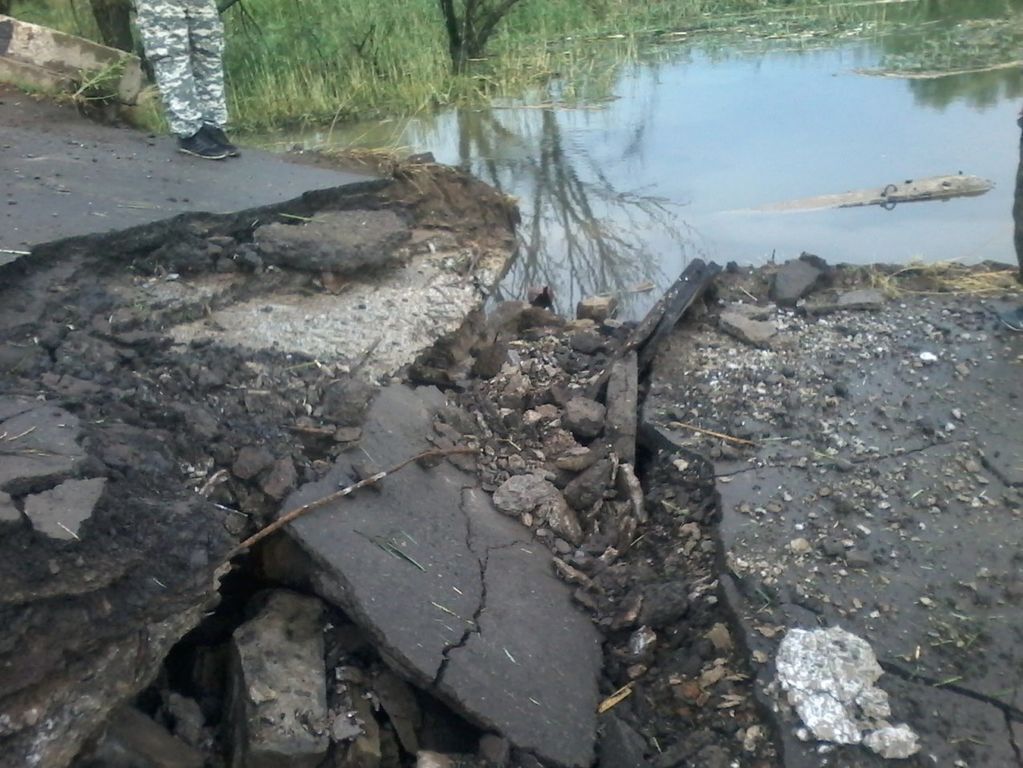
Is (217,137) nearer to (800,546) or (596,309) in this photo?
(596,309)

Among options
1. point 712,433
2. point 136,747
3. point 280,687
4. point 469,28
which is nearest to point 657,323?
point 712,433

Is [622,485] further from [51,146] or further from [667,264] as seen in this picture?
[51,146]

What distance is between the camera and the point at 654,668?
3.30 metres

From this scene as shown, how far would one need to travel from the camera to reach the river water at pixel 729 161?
6.09m

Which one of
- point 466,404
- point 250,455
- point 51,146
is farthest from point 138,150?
point 250,455

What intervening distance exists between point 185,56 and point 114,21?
433cm

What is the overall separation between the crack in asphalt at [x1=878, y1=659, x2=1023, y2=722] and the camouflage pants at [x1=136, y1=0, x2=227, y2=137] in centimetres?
465

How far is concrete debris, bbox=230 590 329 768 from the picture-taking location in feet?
9.58

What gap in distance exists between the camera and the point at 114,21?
9406 mm

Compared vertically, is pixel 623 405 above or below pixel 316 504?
below

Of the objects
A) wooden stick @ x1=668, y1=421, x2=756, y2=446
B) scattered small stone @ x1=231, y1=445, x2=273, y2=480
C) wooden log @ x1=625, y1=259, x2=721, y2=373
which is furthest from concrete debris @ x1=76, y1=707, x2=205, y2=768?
wooden log @ x1=625, y1=259, x2=721, y2=373

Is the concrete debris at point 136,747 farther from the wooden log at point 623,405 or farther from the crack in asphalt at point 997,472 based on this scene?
the crack in asphalt at point 997,472

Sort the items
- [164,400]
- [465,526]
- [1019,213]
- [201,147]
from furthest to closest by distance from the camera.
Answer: [201,147], [1019,213], [465,526], [164,400]

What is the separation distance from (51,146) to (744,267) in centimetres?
388
